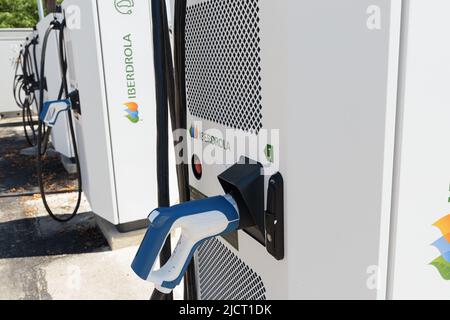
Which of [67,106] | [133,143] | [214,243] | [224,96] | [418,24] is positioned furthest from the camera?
[133,143]

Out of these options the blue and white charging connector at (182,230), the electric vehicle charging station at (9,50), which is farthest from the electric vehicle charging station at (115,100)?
the electric vehicle charging station at (9,50)

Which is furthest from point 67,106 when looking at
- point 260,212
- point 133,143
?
point 260,212

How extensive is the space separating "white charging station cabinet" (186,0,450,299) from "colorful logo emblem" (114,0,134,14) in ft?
8.16

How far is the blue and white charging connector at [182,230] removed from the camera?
2.19 feet

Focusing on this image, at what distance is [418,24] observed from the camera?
59 centimetres

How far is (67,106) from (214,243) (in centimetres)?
233

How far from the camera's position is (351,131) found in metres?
0.64

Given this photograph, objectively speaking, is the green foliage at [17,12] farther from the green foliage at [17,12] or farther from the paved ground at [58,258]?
the paved ground at [58,258]

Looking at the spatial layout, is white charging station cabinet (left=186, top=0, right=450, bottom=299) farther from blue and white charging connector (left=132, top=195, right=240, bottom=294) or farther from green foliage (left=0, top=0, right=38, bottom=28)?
green foliage (left=0, top=0, right=38, bottom=28)

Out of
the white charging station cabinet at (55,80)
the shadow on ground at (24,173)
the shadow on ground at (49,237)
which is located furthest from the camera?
the shadow on ground at (24,173)

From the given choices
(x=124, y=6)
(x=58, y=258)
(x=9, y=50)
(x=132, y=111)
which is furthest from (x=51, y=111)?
(x=9, y=50)

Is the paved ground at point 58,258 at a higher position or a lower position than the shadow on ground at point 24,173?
higher
